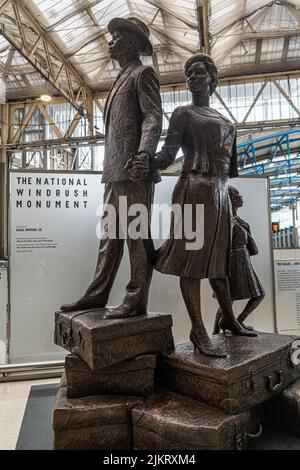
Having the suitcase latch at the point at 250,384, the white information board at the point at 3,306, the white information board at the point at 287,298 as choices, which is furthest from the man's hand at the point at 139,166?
the white information board at the point at 287,298

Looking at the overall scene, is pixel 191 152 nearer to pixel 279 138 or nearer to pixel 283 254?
pixel 283 254

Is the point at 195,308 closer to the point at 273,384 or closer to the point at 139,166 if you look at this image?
the point at 273,384

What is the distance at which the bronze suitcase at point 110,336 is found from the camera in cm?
131

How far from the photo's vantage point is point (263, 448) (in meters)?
1.29

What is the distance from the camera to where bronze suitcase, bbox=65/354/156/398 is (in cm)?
139

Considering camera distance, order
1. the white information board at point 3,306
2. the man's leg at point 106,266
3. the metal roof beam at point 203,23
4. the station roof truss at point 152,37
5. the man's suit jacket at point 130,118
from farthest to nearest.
→ the station roof truss at point 152,37, the metal roof beam at point 203,23, the white information board at point 3,306, the man's leg at point 106,266, the man's suit jacket at point 130,118

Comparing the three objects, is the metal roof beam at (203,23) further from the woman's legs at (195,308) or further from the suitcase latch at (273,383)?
the suitcase latch at (273,383)

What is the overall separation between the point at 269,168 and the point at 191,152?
14.8ft

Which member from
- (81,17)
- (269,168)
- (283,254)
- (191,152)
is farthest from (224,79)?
(191,152)

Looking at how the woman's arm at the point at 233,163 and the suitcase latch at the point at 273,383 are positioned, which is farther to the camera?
the woman's arm at the point at 233,163

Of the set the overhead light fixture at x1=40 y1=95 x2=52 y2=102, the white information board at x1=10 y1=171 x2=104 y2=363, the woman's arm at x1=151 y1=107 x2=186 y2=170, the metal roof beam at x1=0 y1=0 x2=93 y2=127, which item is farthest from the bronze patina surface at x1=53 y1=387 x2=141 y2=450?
the overhead light fixture at x1=40 y1=95 x2=52 y2=102

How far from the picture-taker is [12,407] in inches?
80.2

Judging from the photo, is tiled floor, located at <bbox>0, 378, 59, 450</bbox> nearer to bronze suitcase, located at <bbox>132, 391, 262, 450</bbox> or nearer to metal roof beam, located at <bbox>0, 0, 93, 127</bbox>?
bronze suitcase, located at <bbox>132, 391, 262, 450</bbox>

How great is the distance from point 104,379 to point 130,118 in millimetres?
1127
